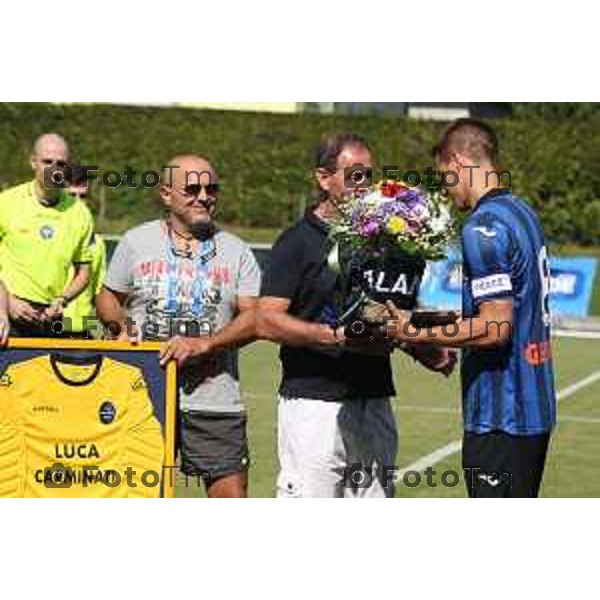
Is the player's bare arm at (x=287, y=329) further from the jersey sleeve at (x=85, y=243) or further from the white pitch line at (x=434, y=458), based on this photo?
the white pitch line at (x=434, y=458)

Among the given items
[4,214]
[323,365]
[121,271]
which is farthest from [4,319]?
[4,214]

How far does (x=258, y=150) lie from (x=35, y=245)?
20.6m

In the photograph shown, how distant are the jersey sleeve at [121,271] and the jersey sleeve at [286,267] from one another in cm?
99

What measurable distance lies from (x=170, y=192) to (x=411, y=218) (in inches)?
56.2

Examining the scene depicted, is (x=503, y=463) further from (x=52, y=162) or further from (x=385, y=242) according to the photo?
(x=52, y=162)

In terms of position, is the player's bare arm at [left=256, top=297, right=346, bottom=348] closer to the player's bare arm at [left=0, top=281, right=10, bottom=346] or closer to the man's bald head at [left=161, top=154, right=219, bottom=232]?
the man's bald head at [left=161, top=154, right=219, bottom=232]

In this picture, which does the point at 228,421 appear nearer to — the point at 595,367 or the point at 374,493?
the point at 374,493

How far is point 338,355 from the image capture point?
26.2 ft

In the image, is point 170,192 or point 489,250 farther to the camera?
point 170,192

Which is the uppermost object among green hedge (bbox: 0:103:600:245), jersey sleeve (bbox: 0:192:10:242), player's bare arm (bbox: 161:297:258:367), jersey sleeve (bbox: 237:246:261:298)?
green hedge (bbox: 0:103:600:245)

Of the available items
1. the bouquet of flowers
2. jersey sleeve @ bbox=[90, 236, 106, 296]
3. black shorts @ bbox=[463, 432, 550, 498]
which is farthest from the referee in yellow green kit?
black shorts @ bbox=[463, 432, 550, 498]

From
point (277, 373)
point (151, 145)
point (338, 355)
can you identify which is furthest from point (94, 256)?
point (151, 145)

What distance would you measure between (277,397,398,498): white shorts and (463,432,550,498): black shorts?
647 millimetres

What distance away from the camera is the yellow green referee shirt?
11.2m
